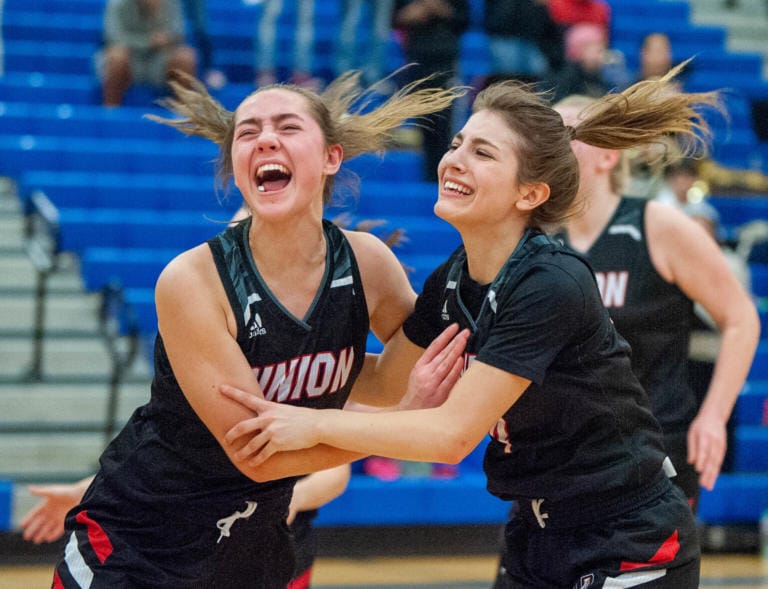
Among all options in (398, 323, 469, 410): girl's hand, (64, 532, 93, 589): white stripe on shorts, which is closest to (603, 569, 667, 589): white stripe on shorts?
(398, 323, 469, 410): girl's hand

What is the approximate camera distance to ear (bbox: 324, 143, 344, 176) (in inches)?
122

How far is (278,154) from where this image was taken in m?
2.91

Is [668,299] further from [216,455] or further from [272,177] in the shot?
[216,455]

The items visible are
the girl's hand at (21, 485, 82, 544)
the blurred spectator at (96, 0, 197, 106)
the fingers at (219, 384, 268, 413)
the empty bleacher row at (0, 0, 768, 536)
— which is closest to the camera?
the fingers at (219, 384, 268, 413)

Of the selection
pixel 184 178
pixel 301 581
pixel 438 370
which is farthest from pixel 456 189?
pixel 184 178

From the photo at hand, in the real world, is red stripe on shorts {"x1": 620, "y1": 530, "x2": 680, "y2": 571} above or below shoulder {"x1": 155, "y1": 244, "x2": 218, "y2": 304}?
below

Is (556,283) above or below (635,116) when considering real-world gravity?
below

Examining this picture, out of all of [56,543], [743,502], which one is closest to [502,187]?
[56,543]

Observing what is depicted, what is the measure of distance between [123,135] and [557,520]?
20.1ft

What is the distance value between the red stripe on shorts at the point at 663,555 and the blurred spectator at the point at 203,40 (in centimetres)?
647

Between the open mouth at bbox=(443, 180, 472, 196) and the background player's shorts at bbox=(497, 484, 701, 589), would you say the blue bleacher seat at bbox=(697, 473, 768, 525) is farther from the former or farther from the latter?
the open mouth at bbox=(443, 180, 472, 196)

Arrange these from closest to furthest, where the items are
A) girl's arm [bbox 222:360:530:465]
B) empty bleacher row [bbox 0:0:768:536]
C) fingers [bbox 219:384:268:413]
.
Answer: girl's arm [bbox 222:360:530:465], fingers [bbox 219:384:268:413], empty bleacher row [bbox 0:0:768:536]

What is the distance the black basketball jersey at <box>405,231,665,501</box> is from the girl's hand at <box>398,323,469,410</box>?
34mm

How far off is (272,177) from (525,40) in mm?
5842
